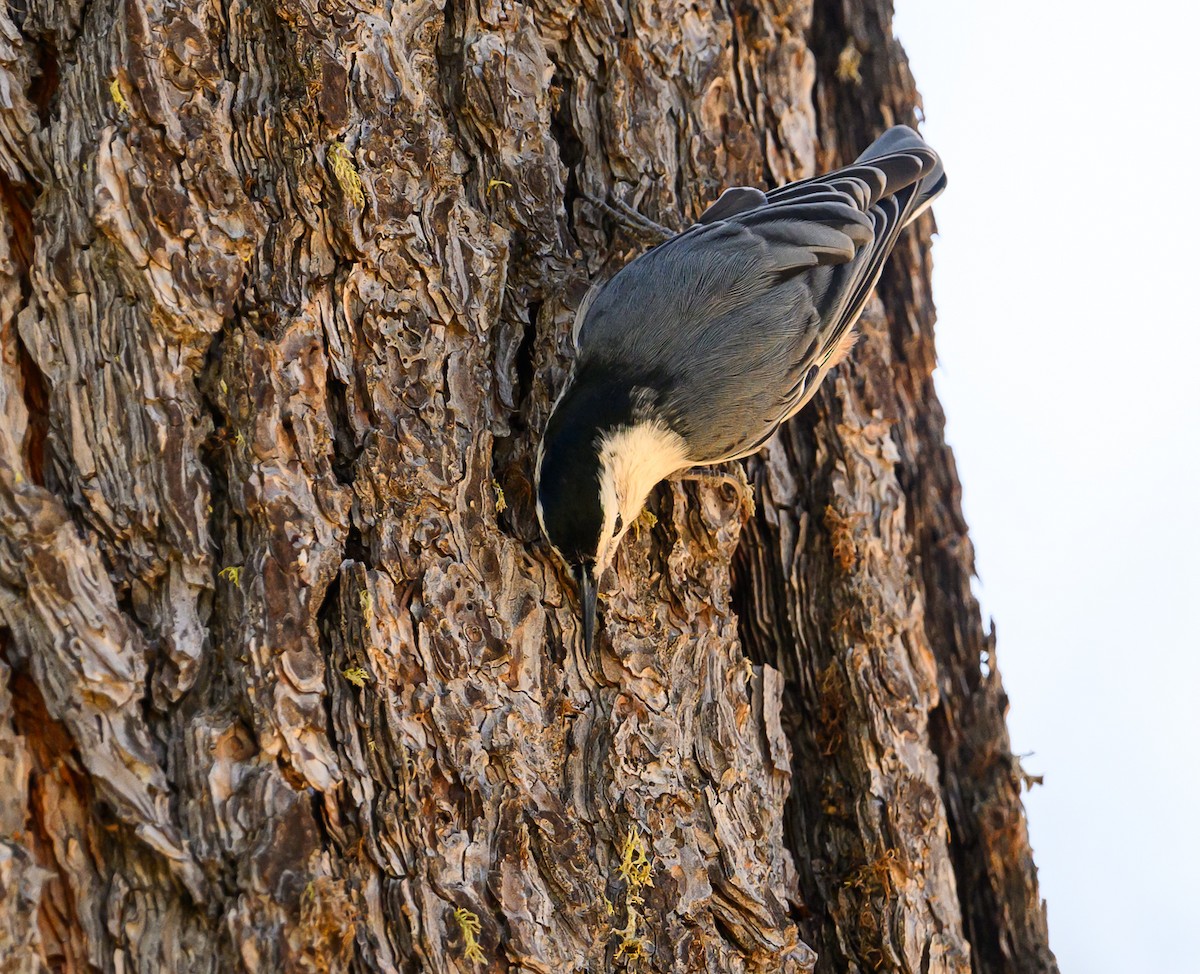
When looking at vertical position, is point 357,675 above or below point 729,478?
below

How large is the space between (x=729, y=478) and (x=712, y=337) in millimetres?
326

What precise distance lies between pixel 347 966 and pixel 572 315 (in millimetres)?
1421

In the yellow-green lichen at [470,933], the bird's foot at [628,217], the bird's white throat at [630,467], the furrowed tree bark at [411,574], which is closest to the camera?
the furrowed tree bark at [411,574]

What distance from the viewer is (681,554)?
2.42 m

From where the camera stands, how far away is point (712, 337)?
8.30ft

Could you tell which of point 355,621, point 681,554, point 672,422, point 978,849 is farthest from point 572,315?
point 978,849

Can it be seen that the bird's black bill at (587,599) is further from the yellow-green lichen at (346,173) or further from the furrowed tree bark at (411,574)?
the yellow-green lichen at (346,173)

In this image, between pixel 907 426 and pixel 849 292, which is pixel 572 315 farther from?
pixel 907 426

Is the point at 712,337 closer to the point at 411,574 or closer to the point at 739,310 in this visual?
the point at 739,310

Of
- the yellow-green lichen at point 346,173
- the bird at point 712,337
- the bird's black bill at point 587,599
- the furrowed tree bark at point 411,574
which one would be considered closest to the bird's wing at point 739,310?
the bird at point 712,337

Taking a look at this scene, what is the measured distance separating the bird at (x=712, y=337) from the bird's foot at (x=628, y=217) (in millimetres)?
80

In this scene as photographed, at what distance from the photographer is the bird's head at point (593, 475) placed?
2.16 meters

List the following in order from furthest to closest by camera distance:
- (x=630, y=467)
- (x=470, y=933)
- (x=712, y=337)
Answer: (x=712, y=337)
(x=630, y=467)
(x=470, y=933)

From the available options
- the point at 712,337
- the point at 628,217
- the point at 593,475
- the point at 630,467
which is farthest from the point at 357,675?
the point at 628,217
